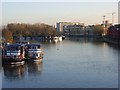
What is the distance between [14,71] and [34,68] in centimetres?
84

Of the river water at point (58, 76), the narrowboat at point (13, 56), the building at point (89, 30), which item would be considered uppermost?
the building at point (89, 30)

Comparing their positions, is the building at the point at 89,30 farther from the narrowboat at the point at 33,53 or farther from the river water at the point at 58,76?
the river water at the point at 58,76

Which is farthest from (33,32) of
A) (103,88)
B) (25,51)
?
(103,88)

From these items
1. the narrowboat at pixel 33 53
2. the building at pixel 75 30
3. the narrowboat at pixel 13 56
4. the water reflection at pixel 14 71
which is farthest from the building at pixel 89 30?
the water reflection at pixel 14 71

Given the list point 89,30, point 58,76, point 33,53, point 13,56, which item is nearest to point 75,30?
point 89,30

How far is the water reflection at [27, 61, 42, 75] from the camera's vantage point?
8.42 m

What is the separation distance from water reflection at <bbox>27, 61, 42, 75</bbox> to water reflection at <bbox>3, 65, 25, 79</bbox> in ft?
0.66

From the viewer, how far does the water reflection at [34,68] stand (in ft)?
27.6

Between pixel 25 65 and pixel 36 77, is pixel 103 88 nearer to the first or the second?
pixel 36 77

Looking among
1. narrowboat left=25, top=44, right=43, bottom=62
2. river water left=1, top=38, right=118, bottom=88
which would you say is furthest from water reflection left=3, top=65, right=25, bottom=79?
narrowboat left=25, top=44, right=43, bottom=62

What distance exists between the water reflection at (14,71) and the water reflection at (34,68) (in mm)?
200

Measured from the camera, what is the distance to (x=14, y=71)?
842 cm

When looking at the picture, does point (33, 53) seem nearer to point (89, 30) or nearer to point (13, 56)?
point (13, 56)

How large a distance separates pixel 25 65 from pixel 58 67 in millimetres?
1003
